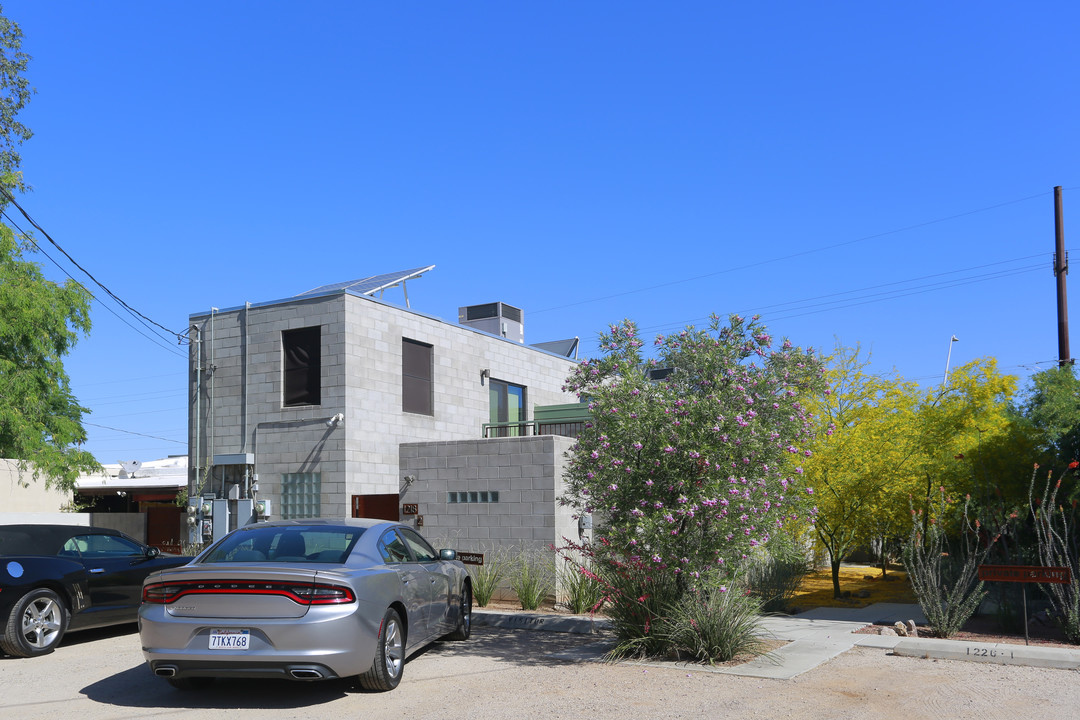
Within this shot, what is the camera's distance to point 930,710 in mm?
7215

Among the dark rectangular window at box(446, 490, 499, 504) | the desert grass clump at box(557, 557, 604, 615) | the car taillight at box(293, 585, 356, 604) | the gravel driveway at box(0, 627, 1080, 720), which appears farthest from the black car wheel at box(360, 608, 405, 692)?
the dark rectangular window at box(446, 490, 499, 504)

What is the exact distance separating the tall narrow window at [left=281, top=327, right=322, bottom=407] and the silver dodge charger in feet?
33.8

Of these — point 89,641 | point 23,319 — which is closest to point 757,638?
point 89,641

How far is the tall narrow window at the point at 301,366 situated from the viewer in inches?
722

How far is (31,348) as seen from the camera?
24188 millimetres

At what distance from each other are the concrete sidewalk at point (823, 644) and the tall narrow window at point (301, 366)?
7372 millimetres

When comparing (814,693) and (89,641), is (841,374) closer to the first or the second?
(814,693)

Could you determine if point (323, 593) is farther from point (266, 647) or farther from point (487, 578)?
point (487, 578)

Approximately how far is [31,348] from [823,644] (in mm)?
22175

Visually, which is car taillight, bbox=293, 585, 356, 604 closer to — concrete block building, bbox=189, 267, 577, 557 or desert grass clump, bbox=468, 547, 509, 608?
desert grass clump, bbox=468, 547, 509, 608

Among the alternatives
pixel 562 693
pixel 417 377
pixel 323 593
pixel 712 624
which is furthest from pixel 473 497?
pixel 323 593

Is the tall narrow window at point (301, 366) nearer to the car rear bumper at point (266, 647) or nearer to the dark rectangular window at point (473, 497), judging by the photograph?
the dark rectangular window at point (473, 497)

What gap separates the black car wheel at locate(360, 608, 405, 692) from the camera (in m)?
7.64

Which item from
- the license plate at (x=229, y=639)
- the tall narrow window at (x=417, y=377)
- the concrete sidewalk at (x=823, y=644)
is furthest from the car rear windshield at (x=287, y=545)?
the tall narrow window at (x=417, y=377)
